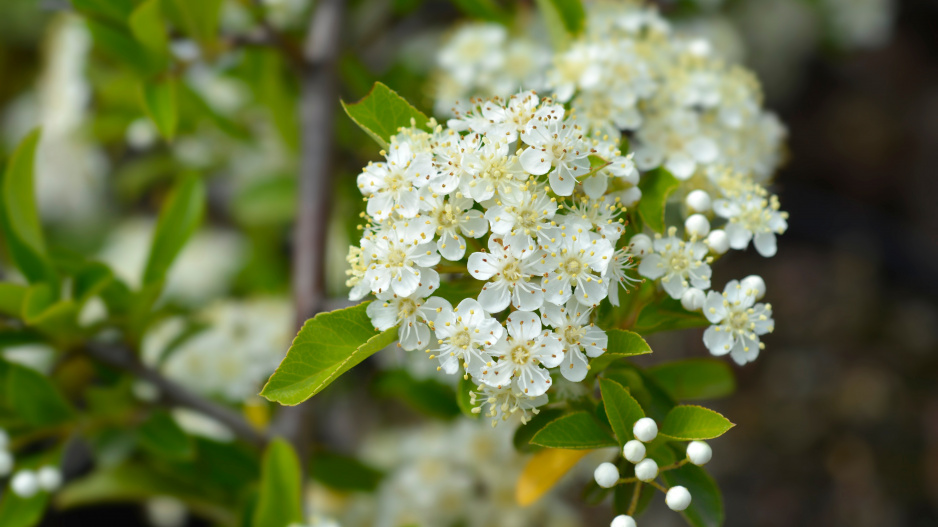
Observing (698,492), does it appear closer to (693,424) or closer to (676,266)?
(693,424)

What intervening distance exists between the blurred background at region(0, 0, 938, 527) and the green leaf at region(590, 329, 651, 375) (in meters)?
1.03

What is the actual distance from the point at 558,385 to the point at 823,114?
9.75 ft

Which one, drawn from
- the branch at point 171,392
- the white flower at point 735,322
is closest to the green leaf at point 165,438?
the branch at point 171,392

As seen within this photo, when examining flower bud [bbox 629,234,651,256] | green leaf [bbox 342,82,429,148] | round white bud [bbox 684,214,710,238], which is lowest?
round white bud [bbox 684,214,710,238]

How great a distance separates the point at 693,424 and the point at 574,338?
16 cm

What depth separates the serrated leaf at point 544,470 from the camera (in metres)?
0.93

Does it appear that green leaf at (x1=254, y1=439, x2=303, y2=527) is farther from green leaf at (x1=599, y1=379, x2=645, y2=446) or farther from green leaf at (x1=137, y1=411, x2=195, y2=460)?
green leaf at (x1=599, y1=379, x2=645, y2=446)

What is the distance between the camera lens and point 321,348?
798 mm

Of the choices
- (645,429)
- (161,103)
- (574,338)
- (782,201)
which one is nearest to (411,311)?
(574,338)

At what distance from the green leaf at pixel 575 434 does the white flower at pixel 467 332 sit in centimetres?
10

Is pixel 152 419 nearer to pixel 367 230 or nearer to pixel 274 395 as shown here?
pixel 274 395

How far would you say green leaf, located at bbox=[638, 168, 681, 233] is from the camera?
0.88m

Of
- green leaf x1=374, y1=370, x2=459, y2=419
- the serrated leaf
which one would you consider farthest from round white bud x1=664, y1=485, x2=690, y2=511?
green leaf x1=374, y1=370, x2=459, y2=419

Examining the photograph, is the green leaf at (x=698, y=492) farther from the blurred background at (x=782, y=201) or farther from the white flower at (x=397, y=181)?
the blurred background at (x=782, y=201)
